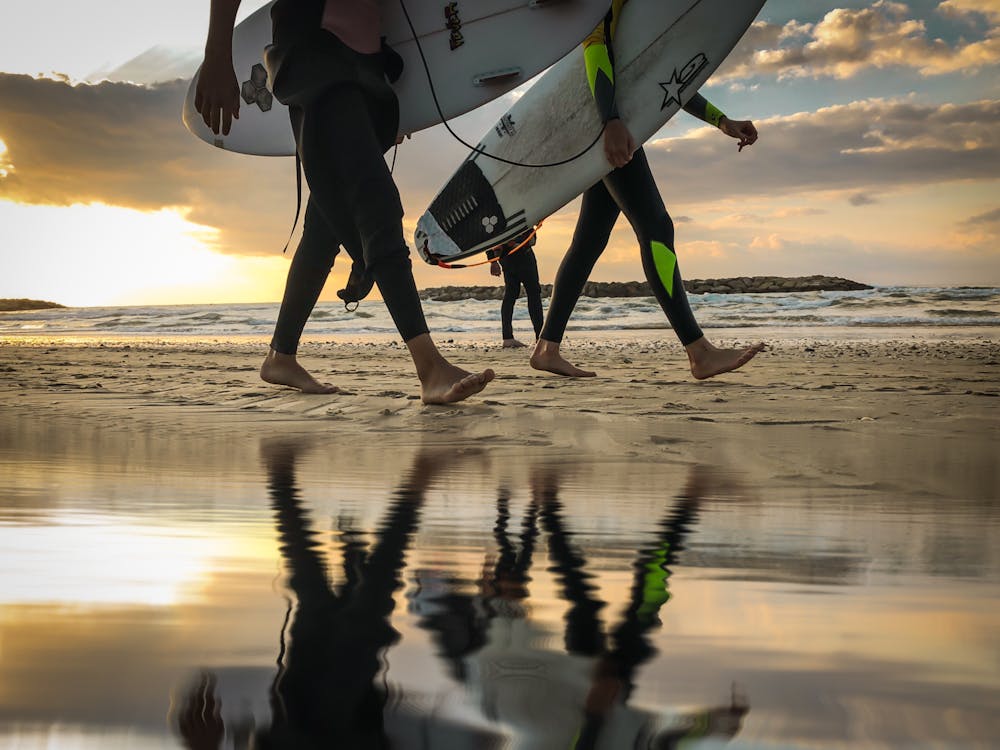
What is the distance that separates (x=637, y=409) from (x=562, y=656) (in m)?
2.39

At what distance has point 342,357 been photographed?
22.7ft

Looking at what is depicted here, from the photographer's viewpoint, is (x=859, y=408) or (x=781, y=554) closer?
(x=781, y=554)

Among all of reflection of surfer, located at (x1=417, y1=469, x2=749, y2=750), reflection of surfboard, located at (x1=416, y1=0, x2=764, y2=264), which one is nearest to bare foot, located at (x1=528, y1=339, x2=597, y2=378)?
reflection of surfboard, located at (x1=416, y1=0, x2=764, y2=264)

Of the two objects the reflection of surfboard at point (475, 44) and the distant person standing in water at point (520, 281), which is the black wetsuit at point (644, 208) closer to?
the reflection of surfboard at point (475, 44)

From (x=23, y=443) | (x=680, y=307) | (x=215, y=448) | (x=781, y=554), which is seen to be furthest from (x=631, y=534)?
(x=680, y=307)

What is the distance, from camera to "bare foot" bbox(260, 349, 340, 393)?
3.69 m

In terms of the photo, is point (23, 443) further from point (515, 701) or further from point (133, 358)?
point (133, 358)

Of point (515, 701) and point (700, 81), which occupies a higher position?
point (700, 81)

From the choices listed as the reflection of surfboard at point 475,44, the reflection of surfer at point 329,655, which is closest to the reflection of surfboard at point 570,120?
the reflection of surfboard at point 475,44

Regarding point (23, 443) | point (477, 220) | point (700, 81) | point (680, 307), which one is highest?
point (700, 81)

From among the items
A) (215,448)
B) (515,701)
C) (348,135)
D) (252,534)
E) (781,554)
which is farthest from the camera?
(348,135)

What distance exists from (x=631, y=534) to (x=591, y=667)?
553 millimetres

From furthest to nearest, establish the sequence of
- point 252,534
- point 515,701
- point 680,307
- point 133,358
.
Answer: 1. point 133,358
2. point 680,307
3. point 252,534
4. point 515,701

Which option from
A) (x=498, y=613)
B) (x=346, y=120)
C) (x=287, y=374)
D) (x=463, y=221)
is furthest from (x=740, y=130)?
(x=498, y=613)
